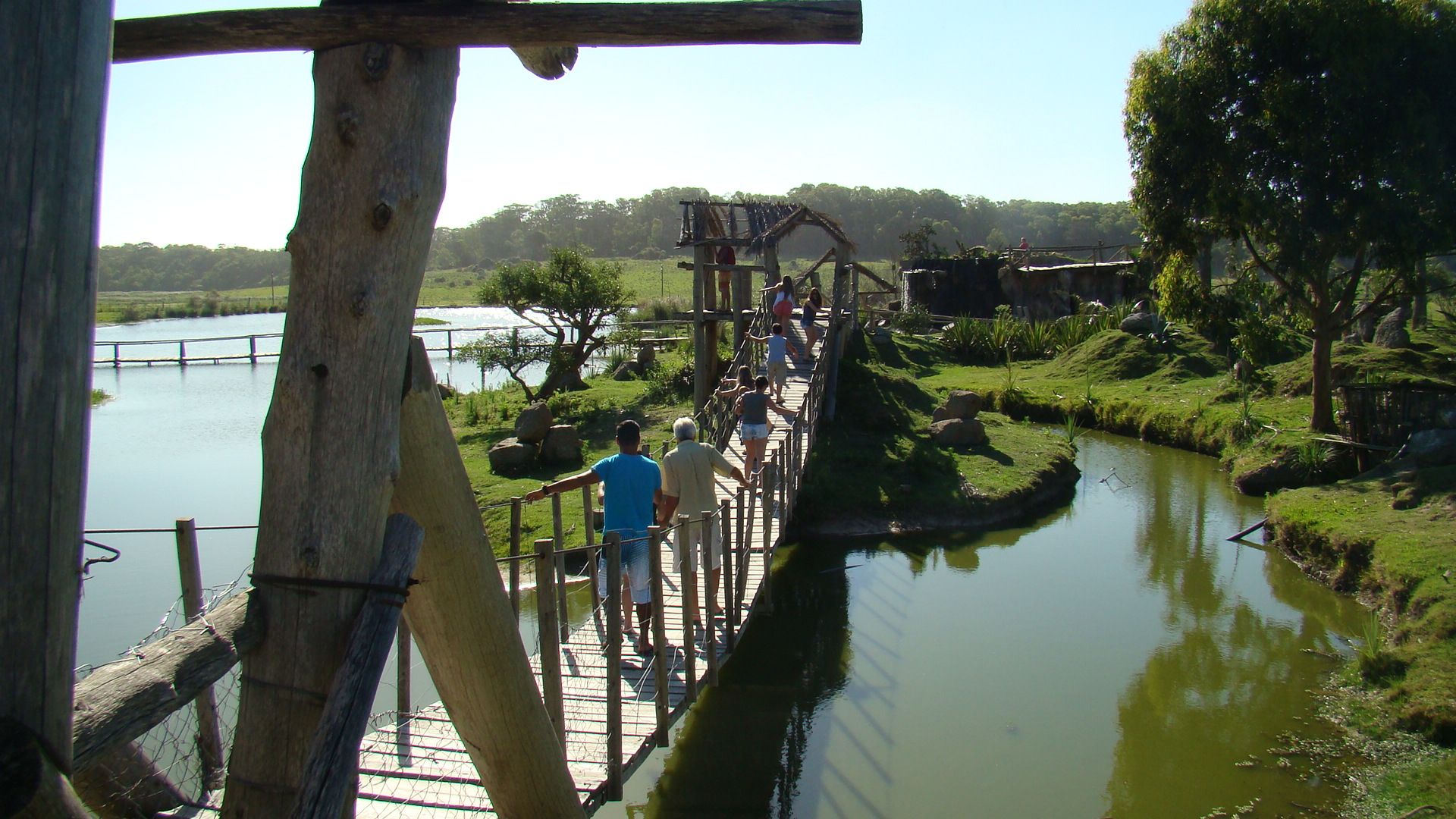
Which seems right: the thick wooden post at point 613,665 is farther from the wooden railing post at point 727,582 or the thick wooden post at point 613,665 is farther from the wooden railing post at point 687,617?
the wooden railing post at point 727,582

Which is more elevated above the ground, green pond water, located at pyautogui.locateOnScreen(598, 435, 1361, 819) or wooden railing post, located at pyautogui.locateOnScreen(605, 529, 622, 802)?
wooden railing post, located at pyautogui.locateOnScreen(605, 529, 622, 802)

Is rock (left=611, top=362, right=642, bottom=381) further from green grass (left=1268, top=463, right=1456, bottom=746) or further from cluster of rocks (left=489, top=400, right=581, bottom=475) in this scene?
green grass (left=1268, top=463, right=1456, bottom=746)

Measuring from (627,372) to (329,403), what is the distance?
59.2ft

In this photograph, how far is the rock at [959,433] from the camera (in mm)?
14062

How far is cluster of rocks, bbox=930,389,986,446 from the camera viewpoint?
1408cm

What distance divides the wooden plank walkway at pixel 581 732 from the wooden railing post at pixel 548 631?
0.43 m

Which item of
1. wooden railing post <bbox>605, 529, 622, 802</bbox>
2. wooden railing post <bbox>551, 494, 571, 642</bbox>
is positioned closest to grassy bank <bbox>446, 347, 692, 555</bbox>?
wooden railing post <bbox>551, 494, 571, 642</bbox>

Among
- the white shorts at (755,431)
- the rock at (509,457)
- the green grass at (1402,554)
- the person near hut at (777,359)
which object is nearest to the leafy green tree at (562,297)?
the rock at (509,457)

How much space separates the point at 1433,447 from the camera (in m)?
9.95

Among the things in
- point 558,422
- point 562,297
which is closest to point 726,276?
point 562,297

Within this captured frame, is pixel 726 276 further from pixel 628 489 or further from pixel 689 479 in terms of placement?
pixel 628 489

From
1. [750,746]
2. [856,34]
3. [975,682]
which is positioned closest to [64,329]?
[856,34]

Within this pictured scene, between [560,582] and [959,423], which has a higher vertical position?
[959,423]

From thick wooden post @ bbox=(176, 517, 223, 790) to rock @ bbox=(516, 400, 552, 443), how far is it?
31.3ft
